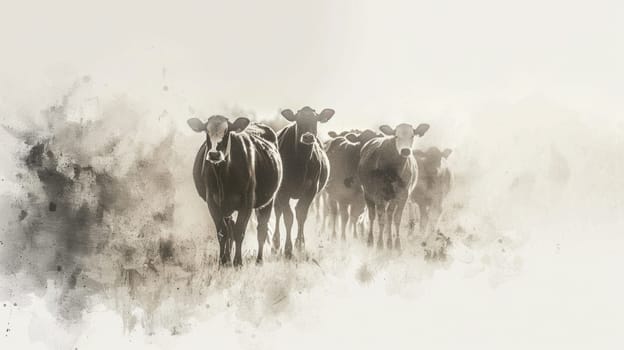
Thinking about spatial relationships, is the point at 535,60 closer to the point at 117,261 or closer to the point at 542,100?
the point at 542,100

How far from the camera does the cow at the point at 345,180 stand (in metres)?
1.61

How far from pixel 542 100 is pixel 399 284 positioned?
2.58 ft

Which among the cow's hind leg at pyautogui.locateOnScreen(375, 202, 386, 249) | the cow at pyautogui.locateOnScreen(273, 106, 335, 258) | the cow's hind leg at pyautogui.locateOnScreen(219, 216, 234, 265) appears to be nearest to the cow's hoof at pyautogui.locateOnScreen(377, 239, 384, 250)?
the cow's hind leg at pyautogui.locateOnScreen(375, 202, 386, 249)

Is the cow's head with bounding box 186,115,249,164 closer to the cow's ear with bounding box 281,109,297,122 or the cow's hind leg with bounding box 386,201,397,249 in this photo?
the cow's ear with bounding box 281,109,297,122

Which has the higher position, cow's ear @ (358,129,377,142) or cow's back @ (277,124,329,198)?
cow's ear @ (358,129,377,142)

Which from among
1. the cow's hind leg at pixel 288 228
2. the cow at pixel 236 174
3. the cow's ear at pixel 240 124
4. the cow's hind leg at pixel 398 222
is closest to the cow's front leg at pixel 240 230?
the cow at pixel 236 174

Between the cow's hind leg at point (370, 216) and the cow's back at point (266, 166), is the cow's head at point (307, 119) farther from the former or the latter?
the cow's hind leg at point (370, 216)

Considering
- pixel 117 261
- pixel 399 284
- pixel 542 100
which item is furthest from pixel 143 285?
pixel 542 100

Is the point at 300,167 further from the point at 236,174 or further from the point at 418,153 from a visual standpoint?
the point at 418,153

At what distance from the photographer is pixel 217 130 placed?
1.59m

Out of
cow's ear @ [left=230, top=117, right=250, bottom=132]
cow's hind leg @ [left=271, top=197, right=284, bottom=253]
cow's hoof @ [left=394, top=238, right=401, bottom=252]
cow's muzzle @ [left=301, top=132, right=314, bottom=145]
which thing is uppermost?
cow's ear @ [left=230, top=117, right=250, bottom=132]

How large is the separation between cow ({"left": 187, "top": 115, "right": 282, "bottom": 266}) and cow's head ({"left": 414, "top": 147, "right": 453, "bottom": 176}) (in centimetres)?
47

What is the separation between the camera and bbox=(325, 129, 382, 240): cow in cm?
161

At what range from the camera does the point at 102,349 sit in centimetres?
158
